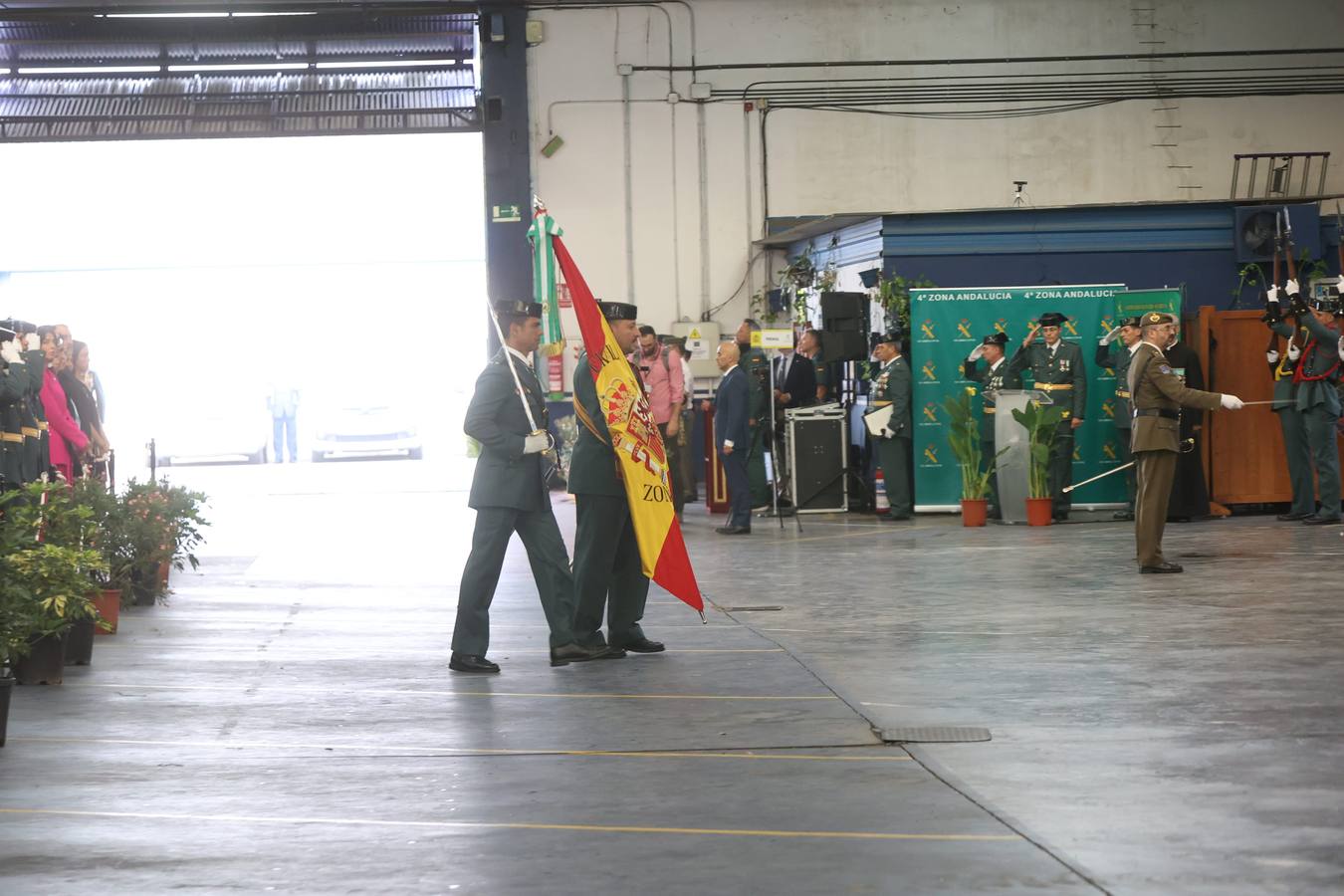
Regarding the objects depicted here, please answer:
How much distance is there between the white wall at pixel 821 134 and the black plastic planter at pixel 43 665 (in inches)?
567

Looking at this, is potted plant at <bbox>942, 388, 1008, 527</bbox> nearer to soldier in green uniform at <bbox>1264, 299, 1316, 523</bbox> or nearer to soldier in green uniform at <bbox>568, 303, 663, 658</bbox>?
soldier in green uniform at <bbox>1264, 299, 1316, 523</bbox>

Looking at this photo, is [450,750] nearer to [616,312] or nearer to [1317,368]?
[616,312]

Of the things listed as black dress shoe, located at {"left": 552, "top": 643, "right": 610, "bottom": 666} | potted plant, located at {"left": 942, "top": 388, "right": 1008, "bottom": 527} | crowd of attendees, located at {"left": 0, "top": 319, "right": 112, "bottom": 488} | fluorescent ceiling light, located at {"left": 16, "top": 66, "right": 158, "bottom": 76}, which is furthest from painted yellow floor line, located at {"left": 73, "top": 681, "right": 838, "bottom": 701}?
fluorescent ceiling light, located at {"left": 16, "top": 66, "right": 158, "bottom": 76}

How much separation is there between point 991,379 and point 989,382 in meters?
0.04

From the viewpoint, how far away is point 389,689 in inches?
288

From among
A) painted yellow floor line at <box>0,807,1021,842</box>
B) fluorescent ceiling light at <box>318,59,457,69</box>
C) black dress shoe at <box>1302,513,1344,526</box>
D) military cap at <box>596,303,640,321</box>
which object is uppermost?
fluorescent ceiling light at <box>318,59,457,69</box>

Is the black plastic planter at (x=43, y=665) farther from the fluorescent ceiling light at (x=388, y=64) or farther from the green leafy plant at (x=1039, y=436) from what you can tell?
the fluorescent ceiling light at (x=388, y=64)

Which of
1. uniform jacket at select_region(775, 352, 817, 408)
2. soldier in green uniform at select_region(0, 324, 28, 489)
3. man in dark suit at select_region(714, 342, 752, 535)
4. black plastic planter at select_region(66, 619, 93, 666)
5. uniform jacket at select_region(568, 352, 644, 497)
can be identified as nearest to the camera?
black plastic planter at select_region(66, 619, 93, 666)

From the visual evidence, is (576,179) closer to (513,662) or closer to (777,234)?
(777,234)

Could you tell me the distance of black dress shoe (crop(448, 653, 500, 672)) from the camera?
7.70 meters

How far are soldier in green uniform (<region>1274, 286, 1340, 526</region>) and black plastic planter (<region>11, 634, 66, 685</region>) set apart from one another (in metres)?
10.2

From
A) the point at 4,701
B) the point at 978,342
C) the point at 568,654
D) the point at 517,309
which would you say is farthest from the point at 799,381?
the point at 4,701

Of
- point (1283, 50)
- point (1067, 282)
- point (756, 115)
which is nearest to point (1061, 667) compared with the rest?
point (1067, 282)

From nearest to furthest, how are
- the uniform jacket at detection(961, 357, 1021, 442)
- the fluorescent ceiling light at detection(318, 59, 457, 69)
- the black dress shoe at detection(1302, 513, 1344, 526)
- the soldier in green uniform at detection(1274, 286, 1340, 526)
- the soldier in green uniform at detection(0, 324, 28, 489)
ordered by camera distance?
the soldier in green uniform at detection(0, 324, 28, 489) < the soldier in green uniform at detection(1274, 286, 1340, 526) < the black dress shoe at detection(1302, 513, 1344, 526) < the uniform jacket at detection(961, 357, 1021, 442) < the fluorescent ceiling light at detection(318, 59, 457, 69)
